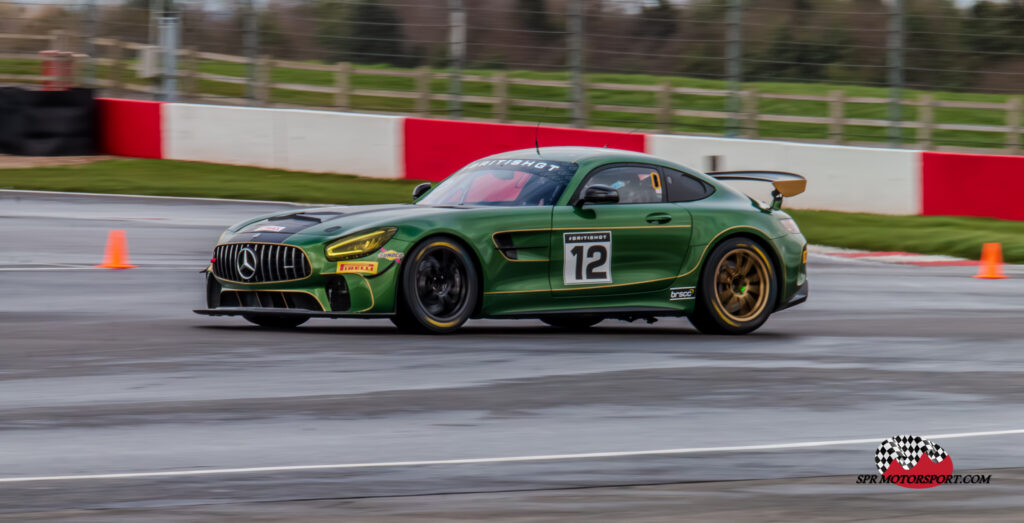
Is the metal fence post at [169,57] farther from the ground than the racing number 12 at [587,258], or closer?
farther from the ground

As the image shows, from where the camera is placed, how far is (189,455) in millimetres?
6332

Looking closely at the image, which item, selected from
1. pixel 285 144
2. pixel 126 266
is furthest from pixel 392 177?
pixel 126 266

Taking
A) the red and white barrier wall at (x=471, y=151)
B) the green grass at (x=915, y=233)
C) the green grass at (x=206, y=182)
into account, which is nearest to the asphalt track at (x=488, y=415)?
the green grass at (x=915, y=233)

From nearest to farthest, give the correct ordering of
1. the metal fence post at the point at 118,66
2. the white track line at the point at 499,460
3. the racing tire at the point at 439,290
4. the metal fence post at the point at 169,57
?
the white track line at the point at 499,460, the racing tire at the point at 439,290, the metal fence post at the point at 169,57, the metal fence post at the point at 118,66

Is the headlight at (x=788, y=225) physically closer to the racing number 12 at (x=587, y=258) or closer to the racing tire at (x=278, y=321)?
the racing number 12 at (x=587, y=258)

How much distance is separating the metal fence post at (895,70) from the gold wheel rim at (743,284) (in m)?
10.3

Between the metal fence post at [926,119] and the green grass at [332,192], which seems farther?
the metal fence post at [926,119]

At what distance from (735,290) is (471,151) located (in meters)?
12.0

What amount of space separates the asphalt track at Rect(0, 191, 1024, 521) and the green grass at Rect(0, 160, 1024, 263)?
6.21 meters

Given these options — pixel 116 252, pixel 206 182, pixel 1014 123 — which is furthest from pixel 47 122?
pixel 1014 123

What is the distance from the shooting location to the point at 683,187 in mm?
11164

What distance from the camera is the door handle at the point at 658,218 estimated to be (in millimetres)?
10797

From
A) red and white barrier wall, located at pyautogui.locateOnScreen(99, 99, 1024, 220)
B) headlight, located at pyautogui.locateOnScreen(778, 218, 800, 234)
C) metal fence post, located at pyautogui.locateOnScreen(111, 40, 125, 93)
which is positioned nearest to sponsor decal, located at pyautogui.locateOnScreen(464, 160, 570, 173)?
headlight, located at pyautogui.locateOnScreen(778, 218, 800, 234)

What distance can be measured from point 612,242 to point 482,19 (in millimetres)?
13331
